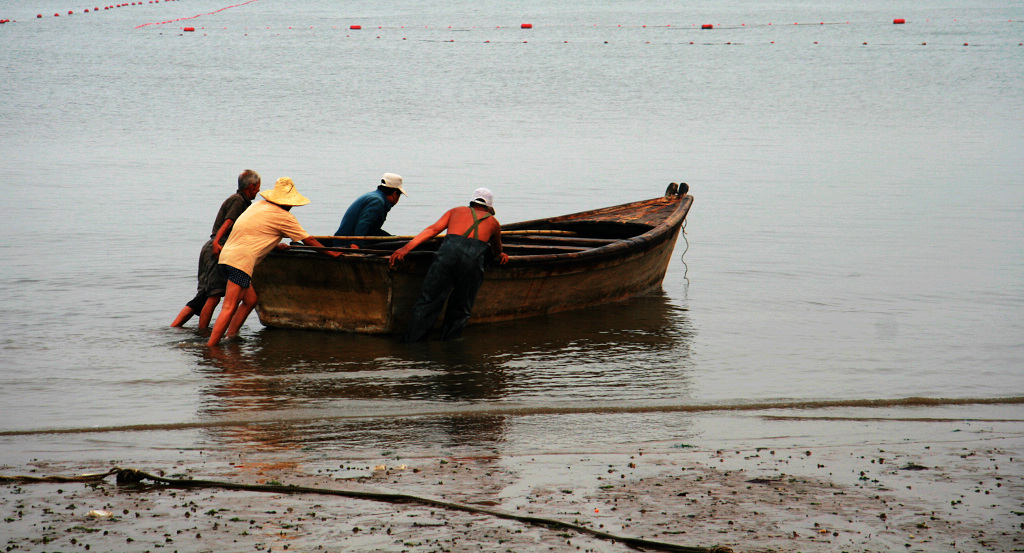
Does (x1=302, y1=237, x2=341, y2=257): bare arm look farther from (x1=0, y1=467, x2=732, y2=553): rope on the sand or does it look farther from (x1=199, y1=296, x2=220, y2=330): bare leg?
(x1=0, y1=467, x2=732, y2=553): rope on the sand

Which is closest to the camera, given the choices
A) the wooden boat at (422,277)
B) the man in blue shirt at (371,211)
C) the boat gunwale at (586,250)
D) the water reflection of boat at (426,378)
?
the water reflection of boat at (426,378)

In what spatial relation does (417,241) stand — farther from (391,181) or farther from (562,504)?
(562,504)

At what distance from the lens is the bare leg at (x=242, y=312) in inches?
351

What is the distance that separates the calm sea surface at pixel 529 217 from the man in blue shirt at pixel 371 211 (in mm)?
1070

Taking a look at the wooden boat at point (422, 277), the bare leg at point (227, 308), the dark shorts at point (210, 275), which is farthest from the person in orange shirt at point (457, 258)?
the dark shorts at point (210, 275)

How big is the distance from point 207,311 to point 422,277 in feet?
6.78

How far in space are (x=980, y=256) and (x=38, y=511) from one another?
13879 mm

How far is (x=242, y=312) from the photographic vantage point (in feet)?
29.5

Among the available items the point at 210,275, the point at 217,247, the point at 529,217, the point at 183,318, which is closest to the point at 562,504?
the point at 217,247

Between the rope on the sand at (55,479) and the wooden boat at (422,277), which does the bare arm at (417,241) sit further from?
the rope on the sand at (55,479)

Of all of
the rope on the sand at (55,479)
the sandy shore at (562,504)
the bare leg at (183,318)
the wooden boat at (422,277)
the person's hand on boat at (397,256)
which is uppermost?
the person's hand on boat at (397,256)

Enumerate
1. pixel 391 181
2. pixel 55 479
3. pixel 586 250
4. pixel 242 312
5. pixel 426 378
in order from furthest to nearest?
1. pixel 586 250
2. pixel 391 181
3. pixel 242 312
4. pixel 426 378
5. pixel 55 479

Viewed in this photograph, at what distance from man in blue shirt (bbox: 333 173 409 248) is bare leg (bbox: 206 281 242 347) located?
1161 millimetres

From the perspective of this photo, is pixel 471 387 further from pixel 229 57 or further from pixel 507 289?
pixel 229 57
